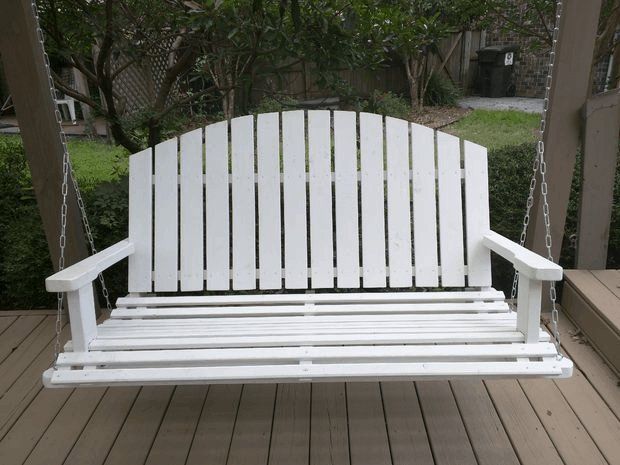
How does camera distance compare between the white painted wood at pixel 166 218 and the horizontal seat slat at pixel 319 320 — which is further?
the white painted wood at pixel 166 218

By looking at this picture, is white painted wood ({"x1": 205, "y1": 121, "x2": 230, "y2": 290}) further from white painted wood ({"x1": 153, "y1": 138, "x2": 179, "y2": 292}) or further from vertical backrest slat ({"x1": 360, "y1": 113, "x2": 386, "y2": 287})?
vertical backrest slat ({"x1": 360, "y1": 113, "x2": 386, "y2": 287})

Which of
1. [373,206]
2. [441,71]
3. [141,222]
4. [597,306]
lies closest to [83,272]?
[141,222]

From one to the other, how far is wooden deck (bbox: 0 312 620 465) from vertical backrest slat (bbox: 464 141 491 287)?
1.51 feet

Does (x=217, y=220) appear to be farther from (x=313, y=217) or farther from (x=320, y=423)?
(x=320, y=423)

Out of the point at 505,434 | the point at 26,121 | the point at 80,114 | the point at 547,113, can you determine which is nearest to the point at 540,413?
the point at 505,434

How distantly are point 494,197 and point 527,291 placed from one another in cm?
155

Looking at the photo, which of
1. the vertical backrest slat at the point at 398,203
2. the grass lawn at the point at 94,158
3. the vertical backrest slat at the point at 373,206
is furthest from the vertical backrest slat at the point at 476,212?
the grass lawn at the point at 94,158

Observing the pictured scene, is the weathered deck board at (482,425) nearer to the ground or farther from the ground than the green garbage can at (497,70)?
nearer to the ground

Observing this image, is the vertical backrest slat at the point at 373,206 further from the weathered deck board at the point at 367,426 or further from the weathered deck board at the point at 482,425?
the weathered deck board at the point at 482,425

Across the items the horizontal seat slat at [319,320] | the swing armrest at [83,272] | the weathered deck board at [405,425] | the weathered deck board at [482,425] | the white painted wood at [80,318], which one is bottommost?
the weathered deck board at [482,425]

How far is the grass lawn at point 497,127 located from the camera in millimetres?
6129

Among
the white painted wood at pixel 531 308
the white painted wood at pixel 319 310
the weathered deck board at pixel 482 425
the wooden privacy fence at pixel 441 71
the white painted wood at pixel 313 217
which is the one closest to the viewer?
the white painted wood at pixel 531 308

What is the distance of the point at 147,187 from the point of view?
2.19m

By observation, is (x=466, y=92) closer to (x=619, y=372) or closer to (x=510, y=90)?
(x=510, y=90)
